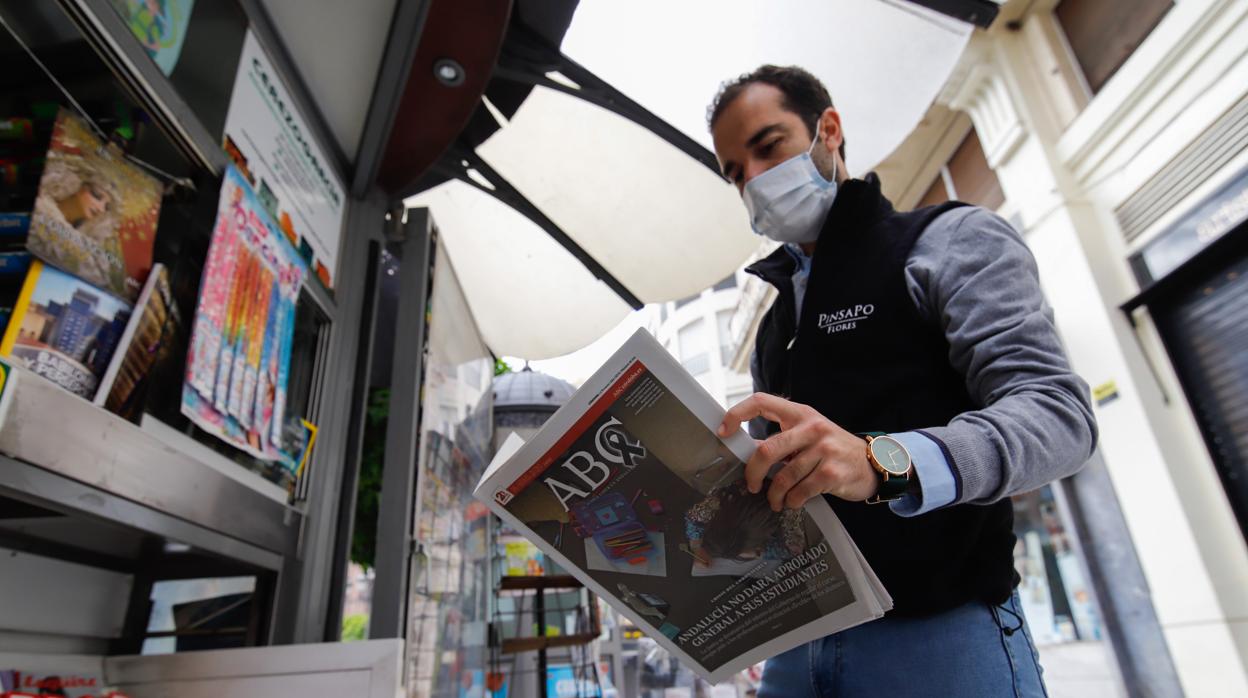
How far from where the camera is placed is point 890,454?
0.79m

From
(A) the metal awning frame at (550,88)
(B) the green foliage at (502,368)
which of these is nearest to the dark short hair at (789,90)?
(A) the metal awning frame at (550,88)

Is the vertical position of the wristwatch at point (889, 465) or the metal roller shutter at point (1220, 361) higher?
the metal roller shutter at point (1220, 361)

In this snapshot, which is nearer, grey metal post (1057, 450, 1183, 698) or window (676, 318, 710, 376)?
grey metal post (1057, 450, 1183, 698)

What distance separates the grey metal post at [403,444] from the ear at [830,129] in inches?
70.9

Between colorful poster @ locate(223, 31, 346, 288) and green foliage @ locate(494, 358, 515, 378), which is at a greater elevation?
green foliage @ locate(494, 358, 515, 378)

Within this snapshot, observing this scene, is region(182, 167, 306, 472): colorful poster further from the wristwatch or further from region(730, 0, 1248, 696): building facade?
region(730, 0, 1248, 696): building facade

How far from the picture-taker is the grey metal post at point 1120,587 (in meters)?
4.31

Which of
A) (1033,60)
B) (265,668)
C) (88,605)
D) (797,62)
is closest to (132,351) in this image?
(265,668)

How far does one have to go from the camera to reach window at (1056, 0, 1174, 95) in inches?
178

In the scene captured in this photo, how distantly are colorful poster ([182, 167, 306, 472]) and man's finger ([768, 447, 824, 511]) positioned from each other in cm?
145

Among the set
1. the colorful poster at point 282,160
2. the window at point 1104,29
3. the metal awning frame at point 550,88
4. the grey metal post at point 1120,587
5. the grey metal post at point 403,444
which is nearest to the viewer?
the colorful poster at point 282,160

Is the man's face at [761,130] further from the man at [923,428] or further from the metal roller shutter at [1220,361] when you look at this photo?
the metal roller shutter at [1220,361]

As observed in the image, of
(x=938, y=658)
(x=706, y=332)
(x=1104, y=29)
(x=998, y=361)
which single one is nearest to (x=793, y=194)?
(x=998, y=361)

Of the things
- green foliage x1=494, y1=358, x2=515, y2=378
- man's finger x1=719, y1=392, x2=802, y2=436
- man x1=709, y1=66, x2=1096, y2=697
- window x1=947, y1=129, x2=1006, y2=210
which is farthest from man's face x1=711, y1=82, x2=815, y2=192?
green foliage x1=494, y1=358, x2=515, y2=378
